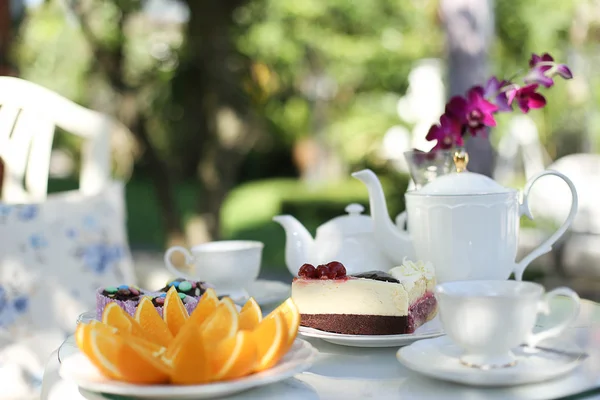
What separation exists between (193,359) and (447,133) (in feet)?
2.74

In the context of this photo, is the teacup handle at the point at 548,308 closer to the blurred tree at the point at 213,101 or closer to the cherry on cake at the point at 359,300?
the cherry on cake at the point at 359,300

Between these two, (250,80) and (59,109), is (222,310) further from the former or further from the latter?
(250,80)

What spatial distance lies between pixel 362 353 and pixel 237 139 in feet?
11.1

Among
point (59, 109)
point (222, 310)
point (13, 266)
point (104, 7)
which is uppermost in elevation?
point (104, 7)

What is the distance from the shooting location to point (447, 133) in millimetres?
1520

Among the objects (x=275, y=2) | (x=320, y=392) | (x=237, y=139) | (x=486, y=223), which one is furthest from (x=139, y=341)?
(x=275, y=2)

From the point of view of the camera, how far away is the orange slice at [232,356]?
0.90 meters

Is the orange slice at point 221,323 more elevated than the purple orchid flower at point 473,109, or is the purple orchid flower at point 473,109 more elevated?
the purple orchid flower at point 473,109

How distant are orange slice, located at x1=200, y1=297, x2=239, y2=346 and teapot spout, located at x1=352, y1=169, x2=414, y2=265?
1.73ft

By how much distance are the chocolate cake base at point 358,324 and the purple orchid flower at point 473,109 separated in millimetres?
492

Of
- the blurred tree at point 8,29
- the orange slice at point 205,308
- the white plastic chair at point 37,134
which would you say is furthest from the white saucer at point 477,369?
the blurred tree at point 8,29

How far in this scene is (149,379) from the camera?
0.90 meters

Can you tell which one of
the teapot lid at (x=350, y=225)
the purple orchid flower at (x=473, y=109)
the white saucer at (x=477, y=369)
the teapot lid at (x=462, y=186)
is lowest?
the white saucer at (x=477, y=369)

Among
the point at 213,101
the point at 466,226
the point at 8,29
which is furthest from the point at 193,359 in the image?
the point at 213,101
